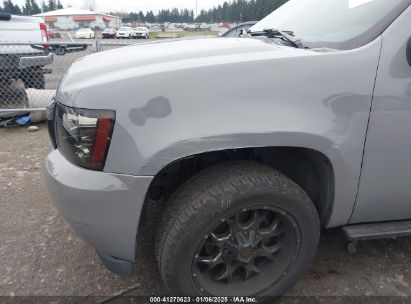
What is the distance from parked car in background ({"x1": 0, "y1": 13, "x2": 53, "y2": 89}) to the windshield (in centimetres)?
432

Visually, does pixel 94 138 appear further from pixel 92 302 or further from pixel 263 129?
pixel 92 302

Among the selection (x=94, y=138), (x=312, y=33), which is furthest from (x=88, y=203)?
(x=312, y=33)

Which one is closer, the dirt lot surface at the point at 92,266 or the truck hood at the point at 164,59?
the truck hood at the point at 164,59

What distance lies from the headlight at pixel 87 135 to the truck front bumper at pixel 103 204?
0.06m

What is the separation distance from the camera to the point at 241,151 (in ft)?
6.49

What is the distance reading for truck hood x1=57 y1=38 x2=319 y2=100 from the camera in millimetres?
1764

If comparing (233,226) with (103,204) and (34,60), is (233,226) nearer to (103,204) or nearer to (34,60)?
(103,204)

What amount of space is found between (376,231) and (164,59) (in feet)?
5.21

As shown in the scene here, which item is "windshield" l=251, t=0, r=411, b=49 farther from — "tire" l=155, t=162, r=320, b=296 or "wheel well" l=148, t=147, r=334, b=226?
"tire" l=155, t=162, r=320, b=296

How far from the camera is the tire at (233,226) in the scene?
1.79m

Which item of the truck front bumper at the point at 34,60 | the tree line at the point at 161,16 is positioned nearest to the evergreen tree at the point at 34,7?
the tree line at the point at 161,16

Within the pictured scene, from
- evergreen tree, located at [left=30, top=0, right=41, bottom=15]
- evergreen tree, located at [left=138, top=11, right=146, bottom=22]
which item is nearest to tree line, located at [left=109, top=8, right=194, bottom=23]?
evergreen tree, located at [left=138, top=11, right=146, bottom=22]

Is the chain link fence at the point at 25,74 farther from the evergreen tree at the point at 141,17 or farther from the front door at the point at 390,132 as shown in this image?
the evergreen tree at the point at 141,17

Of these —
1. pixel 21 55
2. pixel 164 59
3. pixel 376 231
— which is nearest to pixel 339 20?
pixel 164 59
